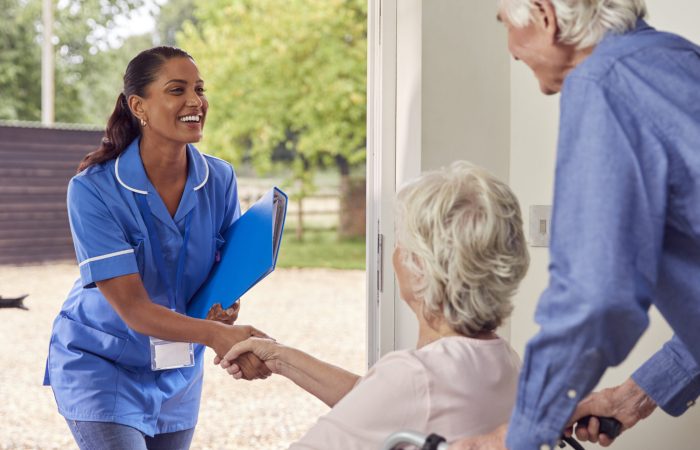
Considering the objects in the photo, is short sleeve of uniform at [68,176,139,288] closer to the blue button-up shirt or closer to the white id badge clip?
the white id badge clip

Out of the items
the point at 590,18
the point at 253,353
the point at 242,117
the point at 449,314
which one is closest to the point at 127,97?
the point at 253,353

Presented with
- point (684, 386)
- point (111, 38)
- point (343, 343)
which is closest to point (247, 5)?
point (111, 38)

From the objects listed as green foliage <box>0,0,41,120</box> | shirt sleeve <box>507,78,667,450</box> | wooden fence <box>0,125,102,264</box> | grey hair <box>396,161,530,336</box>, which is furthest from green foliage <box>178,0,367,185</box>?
shirt sleeve <box>507,78,667,450</box>

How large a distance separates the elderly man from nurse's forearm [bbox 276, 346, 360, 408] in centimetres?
47

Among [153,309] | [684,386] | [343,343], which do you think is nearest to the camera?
[684,386]

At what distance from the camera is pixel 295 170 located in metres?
13.0

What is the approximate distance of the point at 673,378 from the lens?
146 cm

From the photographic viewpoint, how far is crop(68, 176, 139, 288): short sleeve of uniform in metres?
1.82

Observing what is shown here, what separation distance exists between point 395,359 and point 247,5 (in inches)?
480

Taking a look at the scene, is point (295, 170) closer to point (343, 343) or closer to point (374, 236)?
point (343, 343)

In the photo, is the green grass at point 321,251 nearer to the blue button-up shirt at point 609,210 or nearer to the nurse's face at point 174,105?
the nurse's face at point 174,105

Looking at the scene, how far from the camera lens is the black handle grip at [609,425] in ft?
4.73

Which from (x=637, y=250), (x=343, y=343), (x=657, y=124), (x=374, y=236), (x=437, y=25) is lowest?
(x=343, y=343)

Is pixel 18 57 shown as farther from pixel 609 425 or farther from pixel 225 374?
pixel 609 425
